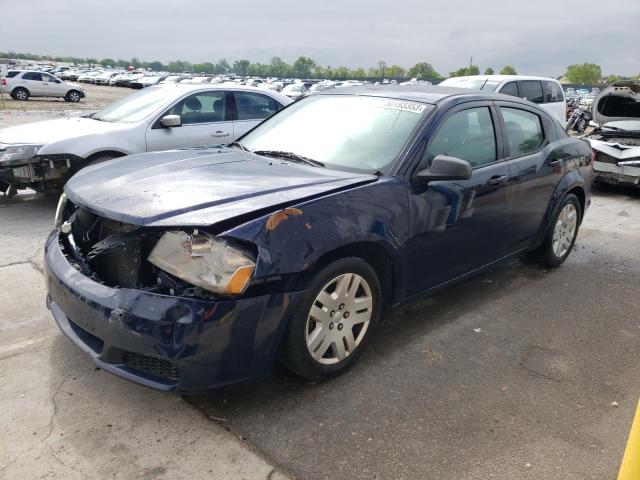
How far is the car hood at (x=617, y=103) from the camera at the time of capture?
32.6 ft

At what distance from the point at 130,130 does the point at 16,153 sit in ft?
4.15

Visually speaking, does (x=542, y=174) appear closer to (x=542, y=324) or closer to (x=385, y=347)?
(x=542, y=324)

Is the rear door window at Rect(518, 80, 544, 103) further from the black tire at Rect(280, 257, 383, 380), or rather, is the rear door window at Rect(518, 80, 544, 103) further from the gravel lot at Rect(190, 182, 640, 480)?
the black tire at Rect(280, 257, 383, 380)

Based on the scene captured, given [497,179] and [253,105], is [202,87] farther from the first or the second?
[497,179]

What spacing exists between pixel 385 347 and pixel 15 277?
3.09 meters

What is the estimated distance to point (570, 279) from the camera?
4.89 meters

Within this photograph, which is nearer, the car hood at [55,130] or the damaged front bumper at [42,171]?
the damaged front bumper at [42,171]

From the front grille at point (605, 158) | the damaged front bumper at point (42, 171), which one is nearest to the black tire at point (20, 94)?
the damaged front bumper at point (42, 171)

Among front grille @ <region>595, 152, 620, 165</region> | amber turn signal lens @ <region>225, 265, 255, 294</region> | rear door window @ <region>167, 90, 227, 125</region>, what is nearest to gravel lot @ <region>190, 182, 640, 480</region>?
amber turn signal lens @ <region>225, 265, 255, 294</region>

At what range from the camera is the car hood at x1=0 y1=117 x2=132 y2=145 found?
20.1 ft

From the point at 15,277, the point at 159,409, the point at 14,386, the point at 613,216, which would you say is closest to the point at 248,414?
the point at 159,409

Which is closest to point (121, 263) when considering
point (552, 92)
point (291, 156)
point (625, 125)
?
point (291, 156)

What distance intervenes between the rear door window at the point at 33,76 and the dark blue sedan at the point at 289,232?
31559 mm

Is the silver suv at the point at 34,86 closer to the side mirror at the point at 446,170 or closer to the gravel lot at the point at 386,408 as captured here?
the gravel lot at the point at 386,408
